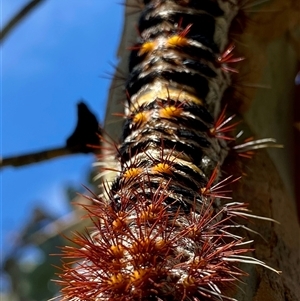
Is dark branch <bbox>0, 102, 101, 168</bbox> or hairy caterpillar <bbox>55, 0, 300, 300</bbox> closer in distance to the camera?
hairy caterpillar <bbox>55, 0, 300, 300</bbox>

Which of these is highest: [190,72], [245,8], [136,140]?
[245,8]

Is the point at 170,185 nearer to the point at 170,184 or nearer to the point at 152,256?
the point at 170,184

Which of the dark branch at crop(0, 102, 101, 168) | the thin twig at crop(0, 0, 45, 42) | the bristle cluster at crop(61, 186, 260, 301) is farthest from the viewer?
the thin twig at crop(0, 0, 45, 42)

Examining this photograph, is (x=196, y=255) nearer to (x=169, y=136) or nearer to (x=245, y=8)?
(x=169, y=136)

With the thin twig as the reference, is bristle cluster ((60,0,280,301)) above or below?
below

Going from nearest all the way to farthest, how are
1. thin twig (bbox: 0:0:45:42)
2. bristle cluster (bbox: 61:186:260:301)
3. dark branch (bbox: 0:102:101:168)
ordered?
1. bristle cluster (bbox: 61:186:260:301)
2. dark branch (bbox: 0:102:101:168)
3. thin twig (bbox: 0:0:45:42)

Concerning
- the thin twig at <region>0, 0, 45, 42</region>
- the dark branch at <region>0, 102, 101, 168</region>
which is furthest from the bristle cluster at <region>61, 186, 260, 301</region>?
the thin twig at <region>0, 0, 45, 42</region>

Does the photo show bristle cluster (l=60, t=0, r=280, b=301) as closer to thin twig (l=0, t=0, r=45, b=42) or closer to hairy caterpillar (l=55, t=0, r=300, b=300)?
hairy caterpillar (l=55, t=0, r=300, b=300)

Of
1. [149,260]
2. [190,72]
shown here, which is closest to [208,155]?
[190,72]
